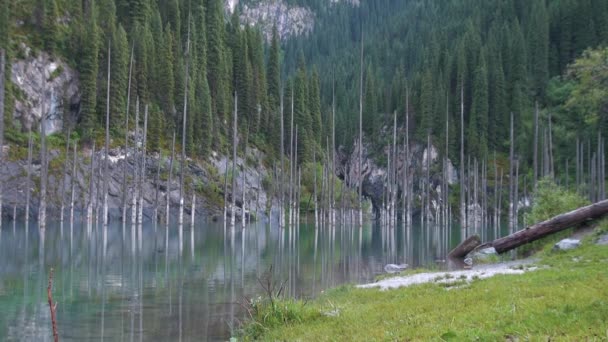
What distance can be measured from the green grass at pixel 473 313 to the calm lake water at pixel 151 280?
2.85 m

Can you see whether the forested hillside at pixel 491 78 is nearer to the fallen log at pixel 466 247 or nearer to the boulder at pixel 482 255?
the fallen log at pixel 466 247

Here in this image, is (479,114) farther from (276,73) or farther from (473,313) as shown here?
(473,313)

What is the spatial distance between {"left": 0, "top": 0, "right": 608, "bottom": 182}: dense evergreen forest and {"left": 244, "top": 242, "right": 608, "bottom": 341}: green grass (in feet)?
199

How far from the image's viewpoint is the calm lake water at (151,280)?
1438cm

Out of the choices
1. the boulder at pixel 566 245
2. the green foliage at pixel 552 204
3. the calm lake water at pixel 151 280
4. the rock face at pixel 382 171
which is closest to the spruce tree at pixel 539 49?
the rock face at pixel 382 171

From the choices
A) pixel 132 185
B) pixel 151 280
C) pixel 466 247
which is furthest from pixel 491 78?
pixel 151 280

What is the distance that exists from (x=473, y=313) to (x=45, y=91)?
7469cm

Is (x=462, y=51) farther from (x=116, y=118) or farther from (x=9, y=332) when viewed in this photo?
(x=9, y=332)

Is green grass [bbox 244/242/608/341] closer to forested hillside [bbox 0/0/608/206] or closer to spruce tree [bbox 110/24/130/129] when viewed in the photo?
forested hillside [bbox 0/0/608/206]

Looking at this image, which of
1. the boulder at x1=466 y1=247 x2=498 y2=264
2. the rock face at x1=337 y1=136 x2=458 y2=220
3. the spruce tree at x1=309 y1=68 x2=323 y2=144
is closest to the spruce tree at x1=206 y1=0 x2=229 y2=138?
the spruce tree at x1=309 y1=68 x2=323 y2=144

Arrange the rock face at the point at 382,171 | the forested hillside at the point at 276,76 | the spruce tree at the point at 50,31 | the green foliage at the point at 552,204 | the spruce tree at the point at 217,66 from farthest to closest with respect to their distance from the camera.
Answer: the rock face at the point at 382,171 → the spruce tree at the point at 217,66 → the forested hillside at the point at 276,76 → the spruce tree at the point at 50,31 → the green foliage at the point at 552,204

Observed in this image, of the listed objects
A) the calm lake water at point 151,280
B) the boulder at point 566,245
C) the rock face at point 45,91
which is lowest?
the calm lake water at point 151,280

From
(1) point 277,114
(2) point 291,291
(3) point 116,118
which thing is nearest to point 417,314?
(2) point 291,291

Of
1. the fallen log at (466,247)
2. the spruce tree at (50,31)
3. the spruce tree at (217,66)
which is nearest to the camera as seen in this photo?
the fallen log at (466,247)
